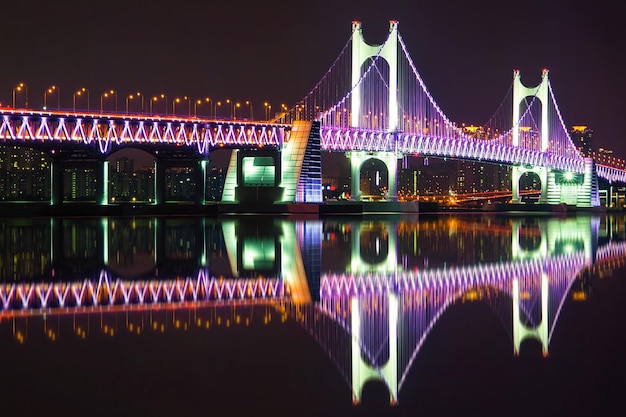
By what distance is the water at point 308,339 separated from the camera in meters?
5.79

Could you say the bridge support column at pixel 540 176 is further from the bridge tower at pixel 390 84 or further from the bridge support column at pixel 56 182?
the bridge support column at pixel 56 182

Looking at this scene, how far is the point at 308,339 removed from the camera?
7.91 metres

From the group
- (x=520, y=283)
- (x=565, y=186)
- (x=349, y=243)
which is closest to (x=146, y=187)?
(x=565, y=186)

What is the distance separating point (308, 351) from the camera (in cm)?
733

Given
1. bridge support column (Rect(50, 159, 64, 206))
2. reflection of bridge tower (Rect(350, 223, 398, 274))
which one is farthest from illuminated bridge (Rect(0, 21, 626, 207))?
reflection of bridge tower (Rect(350, 223, 398, 274))

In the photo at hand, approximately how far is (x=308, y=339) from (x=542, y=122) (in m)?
95.1

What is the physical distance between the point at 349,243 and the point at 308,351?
16.4 metres

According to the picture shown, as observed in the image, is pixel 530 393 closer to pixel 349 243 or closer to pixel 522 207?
pixel 349 243

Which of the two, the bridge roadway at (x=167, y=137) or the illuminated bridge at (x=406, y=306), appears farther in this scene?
the bridge roadway at (x=167, y=137)

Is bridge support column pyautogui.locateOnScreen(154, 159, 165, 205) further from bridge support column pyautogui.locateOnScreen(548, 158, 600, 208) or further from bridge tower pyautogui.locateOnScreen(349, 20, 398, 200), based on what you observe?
bridge support column pyautogui.locateOnScreen(548, 158, 600, 208)

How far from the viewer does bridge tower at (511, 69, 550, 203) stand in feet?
313

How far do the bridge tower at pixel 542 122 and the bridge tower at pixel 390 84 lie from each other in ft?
79.8

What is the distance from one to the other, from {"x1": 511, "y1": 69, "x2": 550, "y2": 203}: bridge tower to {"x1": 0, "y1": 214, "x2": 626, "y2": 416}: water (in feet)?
268

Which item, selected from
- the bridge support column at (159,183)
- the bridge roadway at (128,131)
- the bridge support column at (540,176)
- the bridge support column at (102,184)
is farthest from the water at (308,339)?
the bridge support column at (540,176)
